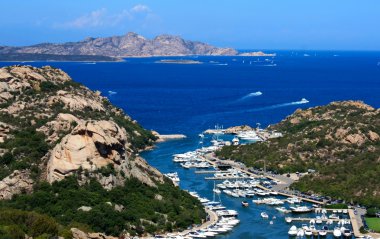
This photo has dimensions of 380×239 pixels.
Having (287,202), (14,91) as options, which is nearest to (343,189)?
(287,202)

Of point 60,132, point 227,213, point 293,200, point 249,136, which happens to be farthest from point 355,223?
point 249,136

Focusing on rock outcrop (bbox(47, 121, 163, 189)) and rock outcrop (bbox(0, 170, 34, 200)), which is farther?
rock outcrop (bbox(47, 121, 163, 189))

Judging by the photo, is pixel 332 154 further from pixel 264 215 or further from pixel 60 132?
pixel 60 132

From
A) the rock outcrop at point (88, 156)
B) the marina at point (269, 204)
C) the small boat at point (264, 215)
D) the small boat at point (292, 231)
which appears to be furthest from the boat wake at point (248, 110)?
the small boat at point (292, 231)

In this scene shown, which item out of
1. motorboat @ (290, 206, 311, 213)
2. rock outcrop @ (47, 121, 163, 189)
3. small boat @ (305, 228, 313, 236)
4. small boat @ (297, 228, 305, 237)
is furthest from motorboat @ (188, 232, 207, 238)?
motorboat @ (290, 206, 311, 213)

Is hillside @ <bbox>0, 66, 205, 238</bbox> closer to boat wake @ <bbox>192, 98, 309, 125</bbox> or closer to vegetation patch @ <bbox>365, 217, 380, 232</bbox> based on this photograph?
vegetation patch @ <bbox>365, 217, 380, 232</bbox>

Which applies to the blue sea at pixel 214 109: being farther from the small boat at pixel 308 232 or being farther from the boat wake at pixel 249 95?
the small boat at pixel 308 232
